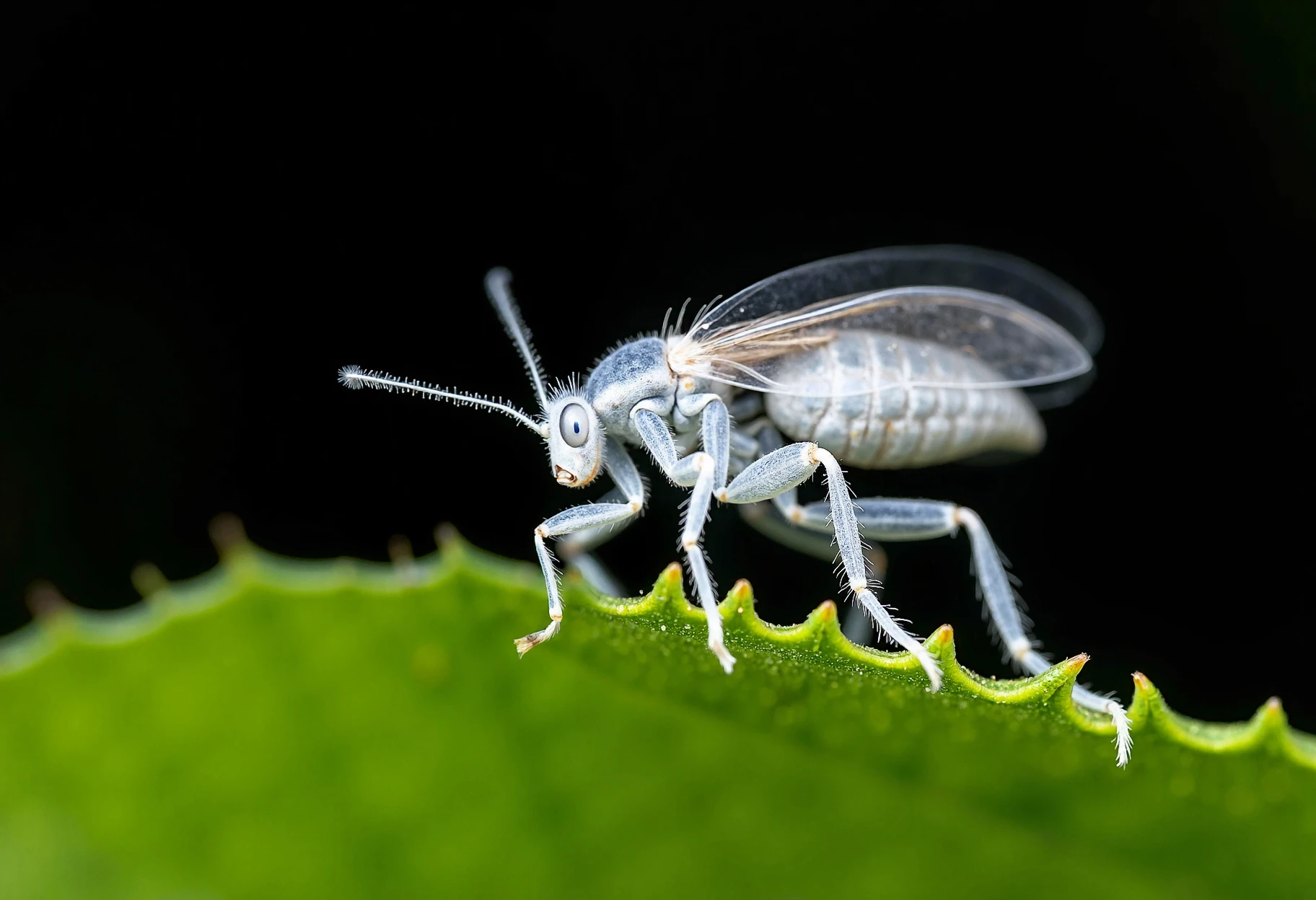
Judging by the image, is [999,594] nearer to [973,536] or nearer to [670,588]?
[973,536]

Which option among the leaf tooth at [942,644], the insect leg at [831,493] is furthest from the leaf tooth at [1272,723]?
the insect leg at [831,493]

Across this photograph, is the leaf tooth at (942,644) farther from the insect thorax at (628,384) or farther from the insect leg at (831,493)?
the insect thorax at (628,384)

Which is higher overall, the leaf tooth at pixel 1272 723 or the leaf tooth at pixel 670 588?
the leaf tooth at pixel 670 588

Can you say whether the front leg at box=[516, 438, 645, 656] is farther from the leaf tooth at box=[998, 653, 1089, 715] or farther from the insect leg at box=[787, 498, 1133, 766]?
the leaf tooth at box=[998, 653, 1089, 715]

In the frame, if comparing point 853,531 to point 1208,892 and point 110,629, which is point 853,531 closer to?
point 1208,892

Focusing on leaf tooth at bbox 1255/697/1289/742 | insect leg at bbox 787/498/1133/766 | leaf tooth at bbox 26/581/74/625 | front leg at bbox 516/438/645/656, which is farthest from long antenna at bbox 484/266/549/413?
leaf tooth at bbox 1255/697/1289/742

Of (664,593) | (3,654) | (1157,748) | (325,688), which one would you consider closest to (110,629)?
(3,654)
